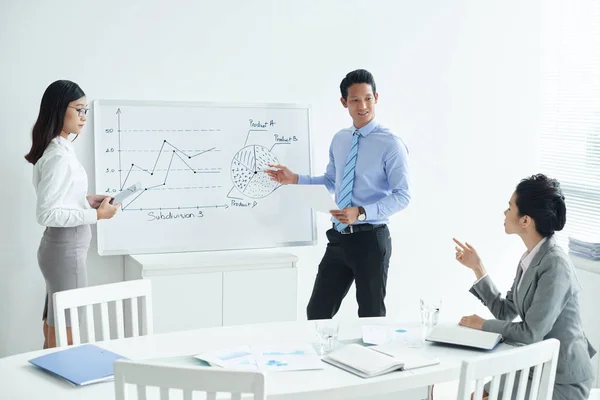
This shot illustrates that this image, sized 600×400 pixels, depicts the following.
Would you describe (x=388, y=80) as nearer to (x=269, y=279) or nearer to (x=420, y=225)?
(x=420, y=225)

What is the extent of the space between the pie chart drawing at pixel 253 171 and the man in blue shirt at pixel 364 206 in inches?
21.6

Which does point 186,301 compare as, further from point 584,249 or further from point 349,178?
point 584,249

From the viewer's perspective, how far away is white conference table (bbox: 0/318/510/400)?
220cm

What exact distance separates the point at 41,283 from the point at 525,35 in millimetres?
3457

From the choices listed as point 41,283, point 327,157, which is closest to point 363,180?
point 327,157

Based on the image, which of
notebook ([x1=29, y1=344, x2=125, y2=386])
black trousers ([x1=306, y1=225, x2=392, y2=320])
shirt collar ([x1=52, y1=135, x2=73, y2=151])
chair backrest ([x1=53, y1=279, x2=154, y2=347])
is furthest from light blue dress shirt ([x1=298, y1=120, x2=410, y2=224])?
notebook ([x1=29, y1=344, x2=125, y2=386])

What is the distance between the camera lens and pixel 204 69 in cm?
429

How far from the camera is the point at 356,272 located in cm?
389

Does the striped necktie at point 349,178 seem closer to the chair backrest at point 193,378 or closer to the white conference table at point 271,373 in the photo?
the white conference table at point 271,373

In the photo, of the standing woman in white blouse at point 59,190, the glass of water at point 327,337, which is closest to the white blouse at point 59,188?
the standing woman in white blouse at point 59,190

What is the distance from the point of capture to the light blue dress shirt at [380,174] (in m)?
3.81

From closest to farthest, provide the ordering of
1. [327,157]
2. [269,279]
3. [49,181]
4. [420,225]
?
[49,181] → [269,279] → [327,157] → [420,225]

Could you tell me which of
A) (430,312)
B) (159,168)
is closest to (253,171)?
(159,168)

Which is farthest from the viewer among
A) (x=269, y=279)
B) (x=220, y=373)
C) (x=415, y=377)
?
(x=269, y=279)
